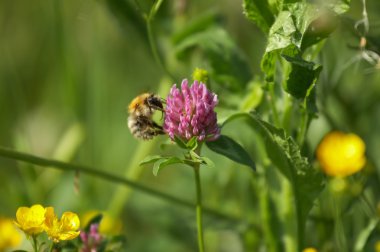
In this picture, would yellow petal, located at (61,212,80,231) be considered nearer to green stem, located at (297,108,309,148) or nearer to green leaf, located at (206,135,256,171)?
green leaf, located at (206,135,256,171)

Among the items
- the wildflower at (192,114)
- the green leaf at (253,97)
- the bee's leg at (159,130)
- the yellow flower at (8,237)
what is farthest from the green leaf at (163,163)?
the yellow flower at (8,237)

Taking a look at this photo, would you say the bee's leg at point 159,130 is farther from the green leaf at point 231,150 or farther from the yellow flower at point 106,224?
the yellow flower at point 106,224

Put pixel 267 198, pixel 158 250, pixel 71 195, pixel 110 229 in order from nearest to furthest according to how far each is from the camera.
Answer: pixel 267 198 < pixel 110 229 < pixel 158 250 < pixel 71 195

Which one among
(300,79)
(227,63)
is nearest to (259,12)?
(300,79)

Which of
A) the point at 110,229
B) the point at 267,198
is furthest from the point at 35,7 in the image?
the point at 267,198

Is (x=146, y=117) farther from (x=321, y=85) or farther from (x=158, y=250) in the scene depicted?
(x=158, y=250)

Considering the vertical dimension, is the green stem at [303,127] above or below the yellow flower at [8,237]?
below

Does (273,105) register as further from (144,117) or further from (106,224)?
(106,224)
